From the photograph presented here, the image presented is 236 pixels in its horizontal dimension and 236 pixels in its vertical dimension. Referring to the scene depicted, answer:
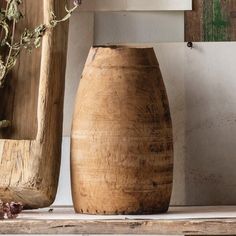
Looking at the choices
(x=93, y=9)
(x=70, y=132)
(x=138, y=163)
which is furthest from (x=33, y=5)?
(x=138, y=163)

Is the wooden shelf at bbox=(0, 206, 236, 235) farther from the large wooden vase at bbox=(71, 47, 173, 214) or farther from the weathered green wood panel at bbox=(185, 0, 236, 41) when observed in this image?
the weathered green wood panel at bbox=(185, 0, 236, 41)

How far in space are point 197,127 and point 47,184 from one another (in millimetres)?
278

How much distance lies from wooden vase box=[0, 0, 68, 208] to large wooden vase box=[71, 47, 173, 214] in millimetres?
46

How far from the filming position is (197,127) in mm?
1390

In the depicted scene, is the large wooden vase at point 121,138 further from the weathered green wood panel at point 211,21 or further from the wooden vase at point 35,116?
the weathered green wood panel at point 211,21

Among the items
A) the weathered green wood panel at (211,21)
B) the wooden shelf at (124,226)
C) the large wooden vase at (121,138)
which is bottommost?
the wooden shelf at (124,226)

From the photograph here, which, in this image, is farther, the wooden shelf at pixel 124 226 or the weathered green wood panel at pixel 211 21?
the weathered green wood panel at pixel 211 21

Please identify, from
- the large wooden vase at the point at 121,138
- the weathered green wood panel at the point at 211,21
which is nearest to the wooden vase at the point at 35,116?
the large wooden vase at the point at 121,138

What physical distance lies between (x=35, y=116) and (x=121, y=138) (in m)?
0.19

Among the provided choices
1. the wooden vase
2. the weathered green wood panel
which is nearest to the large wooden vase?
the wooden vase

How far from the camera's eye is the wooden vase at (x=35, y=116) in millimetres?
1262

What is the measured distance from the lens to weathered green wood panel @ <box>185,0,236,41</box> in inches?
54.8

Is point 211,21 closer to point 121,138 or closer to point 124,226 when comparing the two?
point 121,138

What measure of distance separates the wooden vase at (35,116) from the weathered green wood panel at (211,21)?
0.22m
